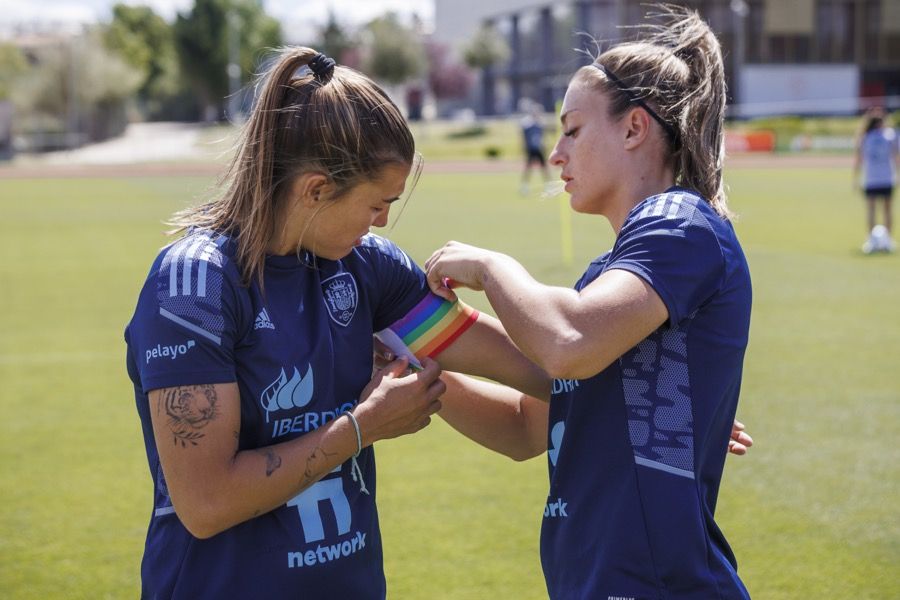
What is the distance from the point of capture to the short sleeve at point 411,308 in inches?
107

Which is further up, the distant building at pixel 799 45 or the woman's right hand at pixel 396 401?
the distant building at pixel 799 45

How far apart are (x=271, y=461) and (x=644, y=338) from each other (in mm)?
854

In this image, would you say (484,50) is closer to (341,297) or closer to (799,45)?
(799,45)

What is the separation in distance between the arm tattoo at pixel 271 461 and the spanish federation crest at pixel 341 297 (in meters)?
0.35

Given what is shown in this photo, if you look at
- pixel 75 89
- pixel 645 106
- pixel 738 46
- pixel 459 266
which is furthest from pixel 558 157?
pixel 738 46

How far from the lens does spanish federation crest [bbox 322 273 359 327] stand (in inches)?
97.1

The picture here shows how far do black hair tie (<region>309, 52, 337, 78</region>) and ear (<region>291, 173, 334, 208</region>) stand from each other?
0.77 feet

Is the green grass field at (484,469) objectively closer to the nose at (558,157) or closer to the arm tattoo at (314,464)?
the nose at (558,157)

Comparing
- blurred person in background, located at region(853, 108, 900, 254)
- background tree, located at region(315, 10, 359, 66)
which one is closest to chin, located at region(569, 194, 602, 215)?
blurred person in background, located at region(853, 108, 900, 254)

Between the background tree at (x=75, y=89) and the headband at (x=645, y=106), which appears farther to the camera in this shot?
the background tree at (x=75, y=89)

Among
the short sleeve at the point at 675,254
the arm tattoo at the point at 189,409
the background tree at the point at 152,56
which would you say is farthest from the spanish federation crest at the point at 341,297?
the background tree at the point at 152,56

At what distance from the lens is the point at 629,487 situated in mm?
2357

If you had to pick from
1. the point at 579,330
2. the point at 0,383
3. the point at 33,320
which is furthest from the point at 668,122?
the point at 33,320

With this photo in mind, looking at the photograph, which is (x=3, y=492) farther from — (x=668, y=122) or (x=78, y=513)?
(x=668, y=122)
